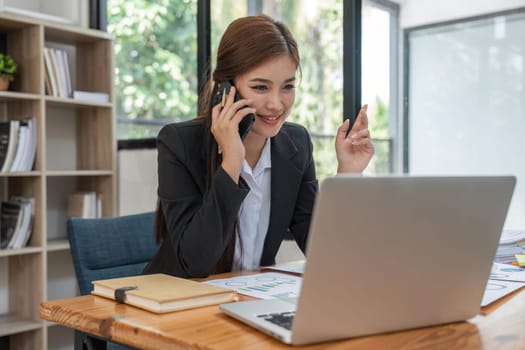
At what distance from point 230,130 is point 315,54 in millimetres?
1878

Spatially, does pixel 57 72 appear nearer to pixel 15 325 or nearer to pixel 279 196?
pixel 15 325

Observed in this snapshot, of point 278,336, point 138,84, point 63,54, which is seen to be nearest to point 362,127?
point 278,336

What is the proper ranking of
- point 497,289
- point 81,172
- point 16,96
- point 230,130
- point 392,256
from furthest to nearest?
1. point 81,172
2. point 16,96
3. point 230,130
4. point 497,289
5. point 392,256

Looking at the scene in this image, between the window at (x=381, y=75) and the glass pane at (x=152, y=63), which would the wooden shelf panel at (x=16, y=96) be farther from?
the window at (x=381, y=75)

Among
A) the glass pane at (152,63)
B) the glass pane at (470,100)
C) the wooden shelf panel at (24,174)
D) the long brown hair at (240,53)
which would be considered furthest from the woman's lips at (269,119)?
the glass pane at (152,63)

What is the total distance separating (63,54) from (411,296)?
258 cm

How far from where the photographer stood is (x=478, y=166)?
2484 millimetres

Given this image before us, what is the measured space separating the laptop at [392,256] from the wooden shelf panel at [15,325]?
212cm

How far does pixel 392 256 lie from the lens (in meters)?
0.71

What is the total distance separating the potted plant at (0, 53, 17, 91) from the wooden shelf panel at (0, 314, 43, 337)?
1.08 metres

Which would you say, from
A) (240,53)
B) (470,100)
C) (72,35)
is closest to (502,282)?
(240,53)

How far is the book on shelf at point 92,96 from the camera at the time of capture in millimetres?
2959

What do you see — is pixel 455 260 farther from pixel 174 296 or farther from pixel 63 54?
pixel 63 54

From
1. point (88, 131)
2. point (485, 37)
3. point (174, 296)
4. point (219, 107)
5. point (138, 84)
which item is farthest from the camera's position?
point (138, 84)
